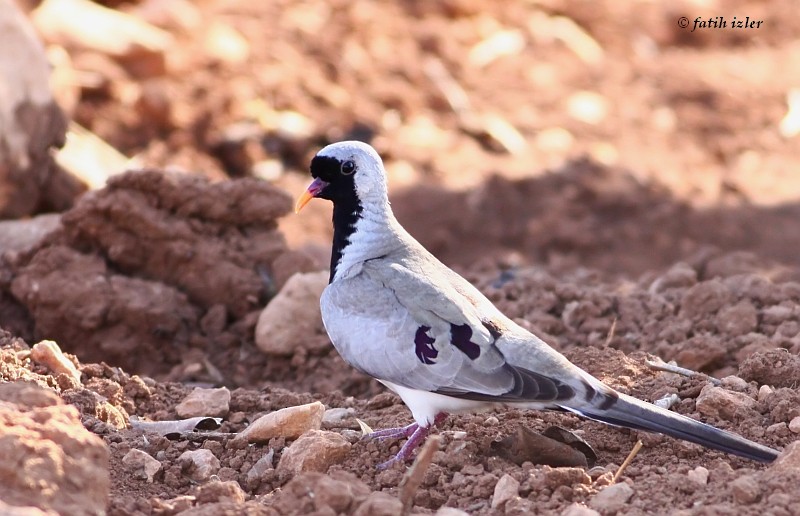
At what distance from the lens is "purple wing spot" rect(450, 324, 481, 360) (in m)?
5.10

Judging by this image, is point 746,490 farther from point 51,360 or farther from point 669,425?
point 51,360

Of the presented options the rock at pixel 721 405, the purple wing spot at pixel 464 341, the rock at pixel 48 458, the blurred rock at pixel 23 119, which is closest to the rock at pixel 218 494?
the rock at pixel 48 458

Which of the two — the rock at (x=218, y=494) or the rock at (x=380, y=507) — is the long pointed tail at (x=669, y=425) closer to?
the rock at (x=380, y=507)

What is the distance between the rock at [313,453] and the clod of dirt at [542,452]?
0.73 m

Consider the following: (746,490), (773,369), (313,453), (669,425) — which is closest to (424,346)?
(313,453)

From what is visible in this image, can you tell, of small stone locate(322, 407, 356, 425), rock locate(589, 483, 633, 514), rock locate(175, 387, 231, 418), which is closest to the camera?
rock locate(589, 483, 633, 514)

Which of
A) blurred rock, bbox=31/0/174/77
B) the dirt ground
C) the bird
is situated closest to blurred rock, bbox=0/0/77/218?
the dirt ground

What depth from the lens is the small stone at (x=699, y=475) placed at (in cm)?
455

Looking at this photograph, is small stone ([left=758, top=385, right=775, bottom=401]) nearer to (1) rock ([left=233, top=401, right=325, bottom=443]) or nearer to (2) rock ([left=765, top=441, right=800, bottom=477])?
(2) rock ([left=765, top=441, right=800, bottom=477])

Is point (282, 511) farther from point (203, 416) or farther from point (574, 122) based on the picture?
point (574, 122)

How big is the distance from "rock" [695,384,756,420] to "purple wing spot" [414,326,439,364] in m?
Result: 1.20

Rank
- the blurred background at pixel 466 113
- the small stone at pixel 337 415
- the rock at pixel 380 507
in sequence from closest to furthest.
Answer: the rock at pixel 380 507, the small stone at pixel 337 415, the blurred background at pixel 466 113

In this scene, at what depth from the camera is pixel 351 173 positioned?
5.94 m

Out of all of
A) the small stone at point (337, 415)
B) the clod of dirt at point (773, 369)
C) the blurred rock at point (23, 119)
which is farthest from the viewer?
the blurred rock at point (23, 119)
